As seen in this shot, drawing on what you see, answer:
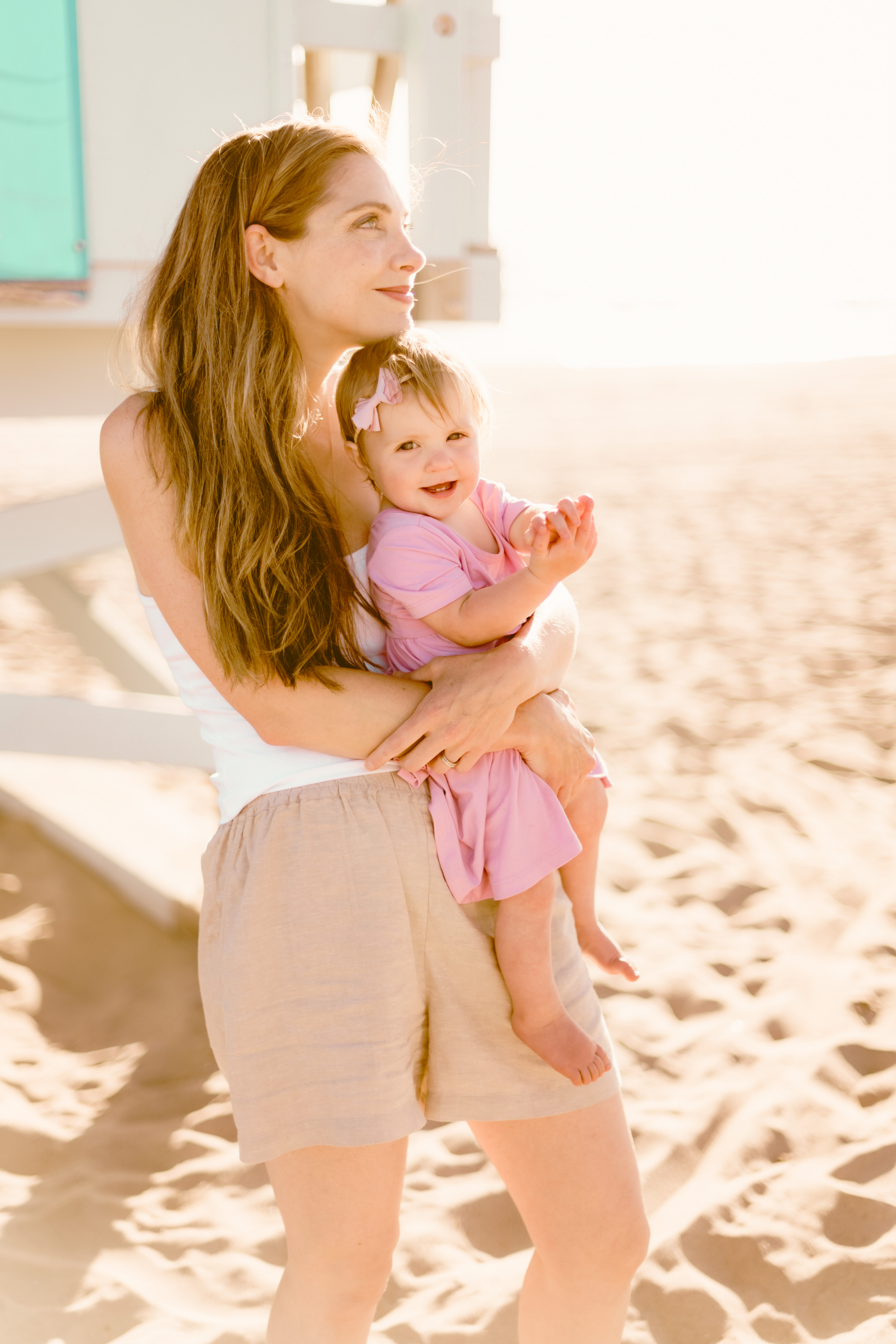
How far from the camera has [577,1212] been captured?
1.69 m

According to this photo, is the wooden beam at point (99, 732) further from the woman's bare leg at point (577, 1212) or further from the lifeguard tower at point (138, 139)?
the woman's bare leg at point (577, 1212)

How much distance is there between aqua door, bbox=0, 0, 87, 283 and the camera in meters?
2.66

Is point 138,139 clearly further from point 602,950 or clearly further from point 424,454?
point 602,950

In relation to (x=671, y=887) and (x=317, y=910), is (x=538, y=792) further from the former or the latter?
(x=671, y=887)

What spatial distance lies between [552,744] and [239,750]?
0.49 m

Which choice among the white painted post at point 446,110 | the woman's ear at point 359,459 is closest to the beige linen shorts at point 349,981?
the woman's ear at point 359,459

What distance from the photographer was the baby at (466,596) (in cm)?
169

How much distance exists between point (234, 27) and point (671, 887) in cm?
321

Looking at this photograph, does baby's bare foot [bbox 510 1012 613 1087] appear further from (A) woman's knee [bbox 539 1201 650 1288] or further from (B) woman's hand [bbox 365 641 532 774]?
(B) woman's hand [bbox 365 641 532 774]

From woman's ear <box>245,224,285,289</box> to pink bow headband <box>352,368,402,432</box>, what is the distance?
0.22 metres

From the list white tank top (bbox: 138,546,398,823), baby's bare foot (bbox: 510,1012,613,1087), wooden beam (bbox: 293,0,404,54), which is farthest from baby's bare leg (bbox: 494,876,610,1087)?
wooden beam (bbox: 293,0,404,54)

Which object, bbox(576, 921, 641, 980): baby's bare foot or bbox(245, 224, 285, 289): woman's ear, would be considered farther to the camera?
bbox(576, 921, 641, 980): baby's bare foot

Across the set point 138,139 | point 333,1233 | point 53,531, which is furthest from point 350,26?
point 333,1233

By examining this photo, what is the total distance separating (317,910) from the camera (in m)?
1.65
